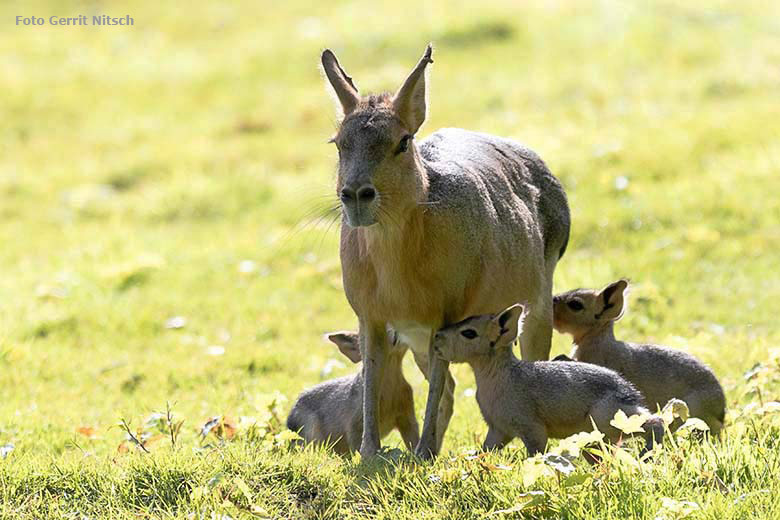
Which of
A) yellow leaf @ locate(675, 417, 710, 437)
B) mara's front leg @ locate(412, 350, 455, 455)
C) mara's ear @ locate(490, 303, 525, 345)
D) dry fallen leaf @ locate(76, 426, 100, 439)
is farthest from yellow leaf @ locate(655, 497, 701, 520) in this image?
dry fallen leaf @ locate(76, 426, 100, 439)

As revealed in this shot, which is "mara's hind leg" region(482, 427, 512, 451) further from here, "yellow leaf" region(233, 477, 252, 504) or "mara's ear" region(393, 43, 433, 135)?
"mara's ear" region(393, 43, 433, 135)

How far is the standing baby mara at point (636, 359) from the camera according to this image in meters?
5.68

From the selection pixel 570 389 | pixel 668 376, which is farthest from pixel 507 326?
pixel 668 376

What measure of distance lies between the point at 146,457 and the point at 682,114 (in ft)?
29.8

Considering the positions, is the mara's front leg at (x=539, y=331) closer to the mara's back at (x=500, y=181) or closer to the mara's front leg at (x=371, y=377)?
the mara's back at (x=500, y=181)

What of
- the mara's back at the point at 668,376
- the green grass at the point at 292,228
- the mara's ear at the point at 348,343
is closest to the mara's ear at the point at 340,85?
the green grass at the point at 292,228

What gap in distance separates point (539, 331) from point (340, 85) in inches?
67.0

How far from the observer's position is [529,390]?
17.3 ft

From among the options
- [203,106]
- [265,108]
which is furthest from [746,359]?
[203,106]

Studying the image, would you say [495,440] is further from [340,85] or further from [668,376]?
[340,85]

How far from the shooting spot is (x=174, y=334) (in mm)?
8945

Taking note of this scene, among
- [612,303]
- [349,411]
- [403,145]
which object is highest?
[403,145]

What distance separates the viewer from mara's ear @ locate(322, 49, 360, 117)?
5.29 meters

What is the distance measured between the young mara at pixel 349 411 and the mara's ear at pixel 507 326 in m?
0.62
